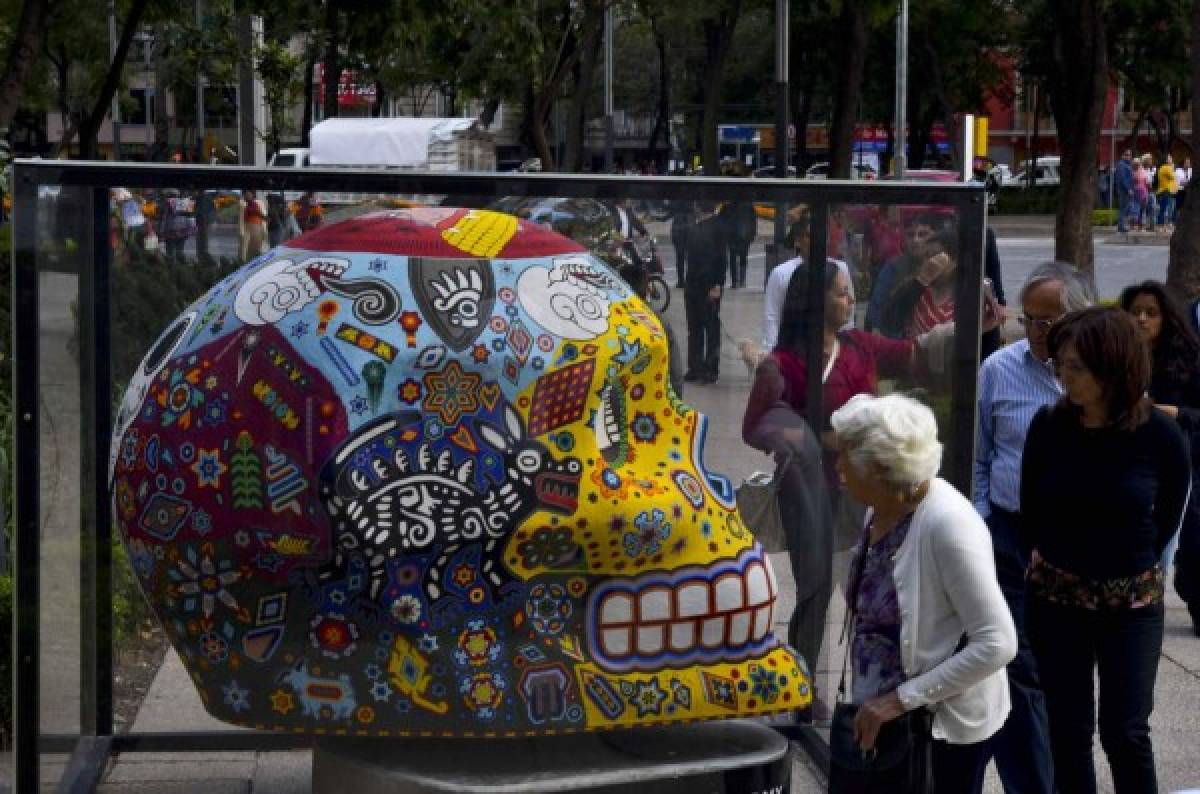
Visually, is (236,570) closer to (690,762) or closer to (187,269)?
(187,269)

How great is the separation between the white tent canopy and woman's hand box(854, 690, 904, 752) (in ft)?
126

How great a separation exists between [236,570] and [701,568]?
45.3 inches

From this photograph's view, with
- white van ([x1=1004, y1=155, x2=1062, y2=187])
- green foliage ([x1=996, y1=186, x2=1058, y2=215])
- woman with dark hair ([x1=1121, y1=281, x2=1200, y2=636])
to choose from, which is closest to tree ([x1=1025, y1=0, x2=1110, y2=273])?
woman with dark hair ([x1=1121, y1=281, x2=1200, y2=636])

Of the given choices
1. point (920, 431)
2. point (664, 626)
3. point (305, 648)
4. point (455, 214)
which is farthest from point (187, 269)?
point (920, 431)

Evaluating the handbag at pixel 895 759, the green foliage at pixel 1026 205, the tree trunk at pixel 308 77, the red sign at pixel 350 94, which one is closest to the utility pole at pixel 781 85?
the tree trunk at pixel 308 77

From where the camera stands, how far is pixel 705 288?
5.60 metres

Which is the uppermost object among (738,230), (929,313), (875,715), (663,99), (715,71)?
(663,99)

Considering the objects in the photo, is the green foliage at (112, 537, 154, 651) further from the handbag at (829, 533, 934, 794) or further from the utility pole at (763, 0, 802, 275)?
the utility pole at (763, 0, 802, 275)

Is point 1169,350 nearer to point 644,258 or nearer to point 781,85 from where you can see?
point 644,258

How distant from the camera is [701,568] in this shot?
16.2 feet

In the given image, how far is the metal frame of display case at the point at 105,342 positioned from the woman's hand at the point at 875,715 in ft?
5.12

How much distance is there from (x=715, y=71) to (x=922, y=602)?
38256mm

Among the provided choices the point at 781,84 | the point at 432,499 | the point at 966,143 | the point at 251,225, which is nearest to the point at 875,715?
the point at 432,499

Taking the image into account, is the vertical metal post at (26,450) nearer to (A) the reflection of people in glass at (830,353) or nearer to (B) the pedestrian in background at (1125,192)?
(A) the reflection of people in glass at (830,353)
